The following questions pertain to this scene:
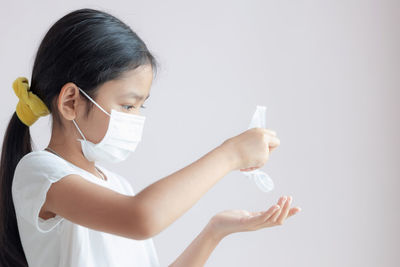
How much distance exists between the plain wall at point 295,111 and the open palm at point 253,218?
0.77m

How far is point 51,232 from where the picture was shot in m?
0.91

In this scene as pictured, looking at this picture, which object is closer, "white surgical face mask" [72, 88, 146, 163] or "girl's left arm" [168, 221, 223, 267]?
"white surgical face mask" [72, 88, 146, 163]

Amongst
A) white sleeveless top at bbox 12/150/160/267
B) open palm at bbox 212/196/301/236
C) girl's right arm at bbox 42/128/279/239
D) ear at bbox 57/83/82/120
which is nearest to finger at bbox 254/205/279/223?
open palm at bbox 212/196/301/236

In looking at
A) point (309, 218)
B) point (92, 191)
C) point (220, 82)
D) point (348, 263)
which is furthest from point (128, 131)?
point (348, 263)

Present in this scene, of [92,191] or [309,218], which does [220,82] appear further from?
[92,191]

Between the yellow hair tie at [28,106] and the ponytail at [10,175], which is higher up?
the yellow hair tie at [28,106]

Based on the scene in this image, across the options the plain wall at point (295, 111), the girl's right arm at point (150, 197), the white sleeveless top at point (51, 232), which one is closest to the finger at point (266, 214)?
the girl's right arm at point (150, 197)

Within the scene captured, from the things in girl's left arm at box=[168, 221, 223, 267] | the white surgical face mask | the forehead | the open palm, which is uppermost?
the forehead

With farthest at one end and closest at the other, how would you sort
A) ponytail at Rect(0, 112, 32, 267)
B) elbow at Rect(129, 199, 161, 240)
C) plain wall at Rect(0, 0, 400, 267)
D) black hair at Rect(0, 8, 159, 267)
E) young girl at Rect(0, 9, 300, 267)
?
plain wall at Rect(0, 0, 400, 267)
ponytail at Rect(0, 112, 32, 267)
black hair at Rect(0, 8, 159, 267)
young girl at Rect(0, 9, 300, 267)
elbow at Rect(129, 199, 161, 240)

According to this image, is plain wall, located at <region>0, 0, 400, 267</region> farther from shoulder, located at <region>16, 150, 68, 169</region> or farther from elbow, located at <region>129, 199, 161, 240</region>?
elbow, located at <region>129, 199, 161, 240</region>

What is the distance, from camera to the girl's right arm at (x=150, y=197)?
710 millimetres

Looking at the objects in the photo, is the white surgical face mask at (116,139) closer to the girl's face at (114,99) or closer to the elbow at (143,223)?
the girl's face at (114,99)

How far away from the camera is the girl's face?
2.98ft

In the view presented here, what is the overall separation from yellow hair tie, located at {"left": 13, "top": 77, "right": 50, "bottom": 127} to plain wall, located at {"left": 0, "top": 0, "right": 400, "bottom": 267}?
87 centimetres
